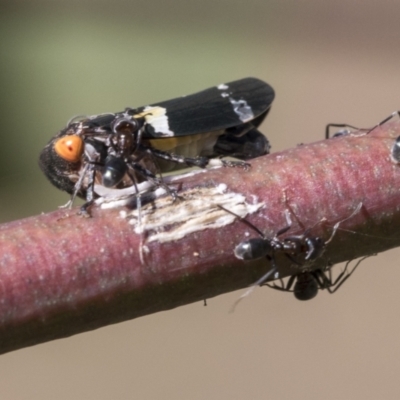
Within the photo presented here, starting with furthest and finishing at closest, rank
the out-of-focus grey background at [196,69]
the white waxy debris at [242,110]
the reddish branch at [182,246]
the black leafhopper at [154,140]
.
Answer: the out-of-focus grey background at [196,69] → the white waxy debris at [242,110] → the black leafhopper at [154,140] → the reddish branch at [182,246]

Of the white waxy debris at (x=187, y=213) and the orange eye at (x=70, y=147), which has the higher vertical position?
the white waxy debris at (x=187, y=213)

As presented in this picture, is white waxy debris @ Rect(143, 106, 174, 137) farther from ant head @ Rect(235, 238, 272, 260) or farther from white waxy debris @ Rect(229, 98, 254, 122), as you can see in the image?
ant head @ Rect(235, 238, 272, 260)

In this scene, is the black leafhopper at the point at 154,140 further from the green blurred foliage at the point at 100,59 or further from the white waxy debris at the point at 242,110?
the green blurred foliage at the point at 100,59

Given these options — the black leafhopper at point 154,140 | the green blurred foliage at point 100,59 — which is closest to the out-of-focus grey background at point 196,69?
the green blurred foliage at point 100,59

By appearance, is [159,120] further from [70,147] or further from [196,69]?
[196,69]

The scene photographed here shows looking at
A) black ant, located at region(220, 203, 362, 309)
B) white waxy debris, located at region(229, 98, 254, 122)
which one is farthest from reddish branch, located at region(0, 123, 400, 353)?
white waxy debris, located at region(229, 98, 254, 122)

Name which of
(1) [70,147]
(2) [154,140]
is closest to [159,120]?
(2) [154,140]

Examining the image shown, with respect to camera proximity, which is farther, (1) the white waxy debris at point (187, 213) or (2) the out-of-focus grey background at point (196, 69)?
(2) the out-of-focus grey background at point (196, 69)
